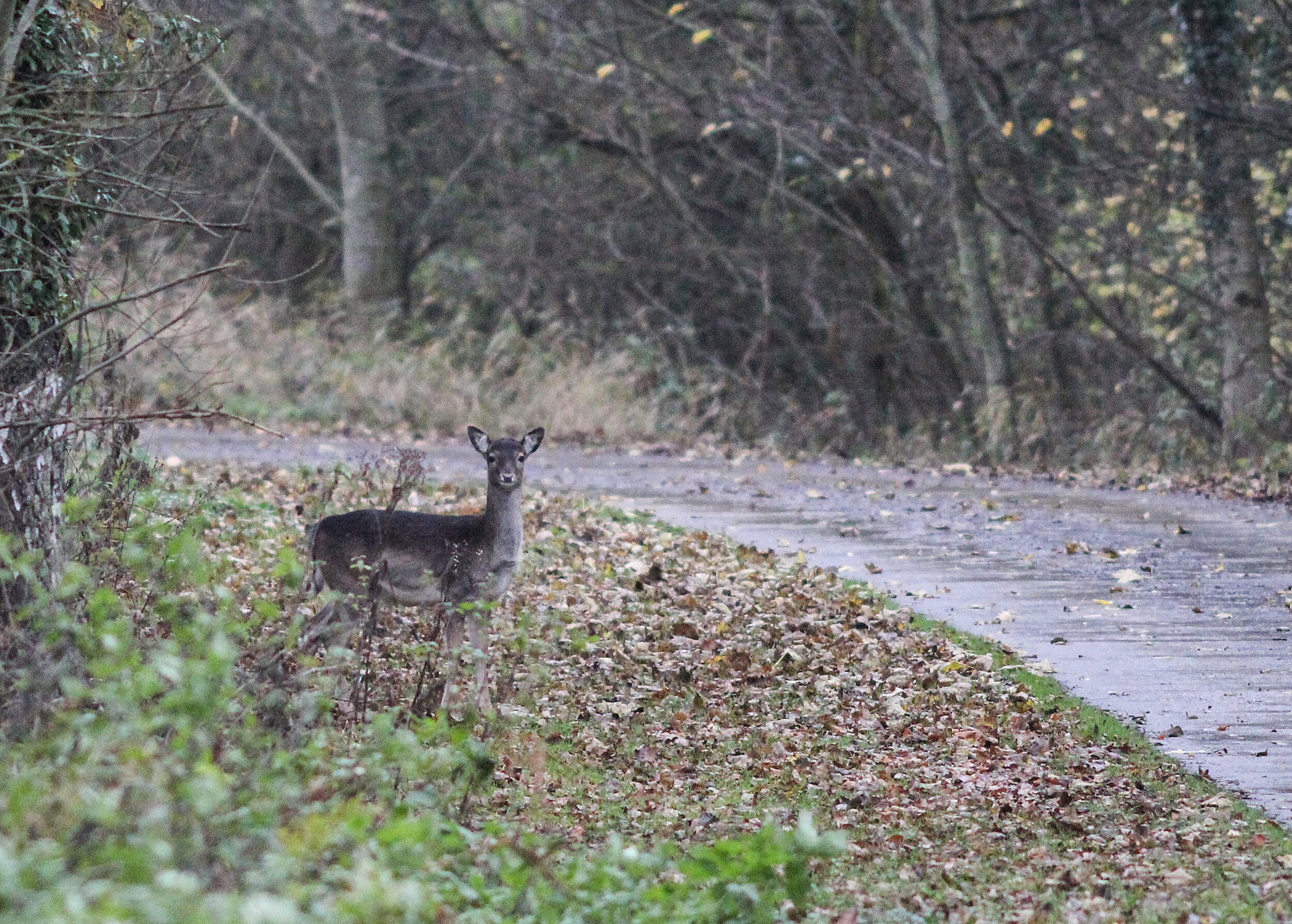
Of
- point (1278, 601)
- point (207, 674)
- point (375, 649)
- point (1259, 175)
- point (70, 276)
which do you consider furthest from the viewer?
point (1259, 175)

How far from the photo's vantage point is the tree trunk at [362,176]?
3506 centimetres

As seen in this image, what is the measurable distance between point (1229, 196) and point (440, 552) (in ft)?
53.6

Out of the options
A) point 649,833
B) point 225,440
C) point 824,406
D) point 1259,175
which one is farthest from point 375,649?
point 824,406

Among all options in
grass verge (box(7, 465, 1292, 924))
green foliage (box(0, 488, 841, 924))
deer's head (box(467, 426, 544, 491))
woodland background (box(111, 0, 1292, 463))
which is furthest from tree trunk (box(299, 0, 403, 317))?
green foliage (box(0, 488, 841, 924))

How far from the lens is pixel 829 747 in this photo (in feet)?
30.2

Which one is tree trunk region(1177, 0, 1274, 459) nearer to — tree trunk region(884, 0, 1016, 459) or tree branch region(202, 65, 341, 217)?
tree trunk region(884, 0, 1016, 459)

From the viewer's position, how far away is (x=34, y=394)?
893 cm

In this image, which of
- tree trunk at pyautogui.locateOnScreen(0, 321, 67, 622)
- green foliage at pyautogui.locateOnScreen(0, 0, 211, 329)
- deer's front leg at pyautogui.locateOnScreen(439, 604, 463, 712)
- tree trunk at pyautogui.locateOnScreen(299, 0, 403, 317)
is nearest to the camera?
green foliage at pyautogui.locateOnScreen(0, 0, 211, 329)

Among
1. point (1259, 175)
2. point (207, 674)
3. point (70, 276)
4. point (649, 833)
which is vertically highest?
point (1259, 175)

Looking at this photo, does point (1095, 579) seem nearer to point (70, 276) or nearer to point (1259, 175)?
point (70, 276)

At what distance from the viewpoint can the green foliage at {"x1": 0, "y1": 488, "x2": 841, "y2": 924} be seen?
4238mm

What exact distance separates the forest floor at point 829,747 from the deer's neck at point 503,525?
41 centimetres

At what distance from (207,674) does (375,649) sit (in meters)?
5.69

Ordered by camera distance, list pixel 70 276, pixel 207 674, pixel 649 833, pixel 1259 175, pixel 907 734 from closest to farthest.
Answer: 1. pixel 207 674
2. pixel 649 833
3. pixel 70 276
4. pixel 907 734
5. pixel 1259 175
